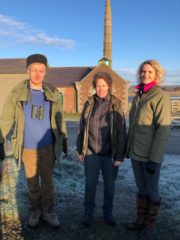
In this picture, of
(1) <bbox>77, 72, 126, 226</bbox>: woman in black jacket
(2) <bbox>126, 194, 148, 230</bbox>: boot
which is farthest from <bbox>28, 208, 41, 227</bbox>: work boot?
(2) <bbox>126, 194, 148, 230</bbox>: boot

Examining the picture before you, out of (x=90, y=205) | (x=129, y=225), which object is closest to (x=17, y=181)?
(x=90, y=205)

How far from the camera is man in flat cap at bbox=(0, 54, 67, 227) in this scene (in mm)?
3990

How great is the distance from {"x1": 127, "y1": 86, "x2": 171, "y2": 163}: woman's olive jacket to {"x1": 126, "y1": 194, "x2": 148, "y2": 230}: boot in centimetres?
58

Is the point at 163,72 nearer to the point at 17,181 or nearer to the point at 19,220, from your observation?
the point at 19,220

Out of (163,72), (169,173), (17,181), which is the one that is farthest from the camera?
(169,173)

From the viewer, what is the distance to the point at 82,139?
4.25 meters

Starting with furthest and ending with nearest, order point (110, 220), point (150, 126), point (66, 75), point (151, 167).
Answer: point (66, 75) < point (110, 220) < point (150, 126) < point (151, 167)

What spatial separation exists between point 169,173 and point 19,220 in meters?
3.80

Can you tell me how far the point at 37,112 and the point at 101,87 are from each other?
0.90m

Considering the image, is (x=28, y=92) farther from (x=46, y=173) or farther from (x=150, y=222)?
(x=150, y=222)

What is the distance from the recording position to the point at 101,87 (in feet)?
13.2

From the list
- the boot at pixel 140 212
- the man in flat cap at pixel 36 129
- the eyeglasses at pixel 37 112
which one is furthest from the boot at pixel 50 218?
the eyeglasses at pixel 37 112

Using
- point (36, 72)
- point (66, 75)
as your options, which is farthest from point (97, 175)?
point (66, 75)

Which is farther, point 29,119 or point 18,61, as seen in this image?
point 18,61
